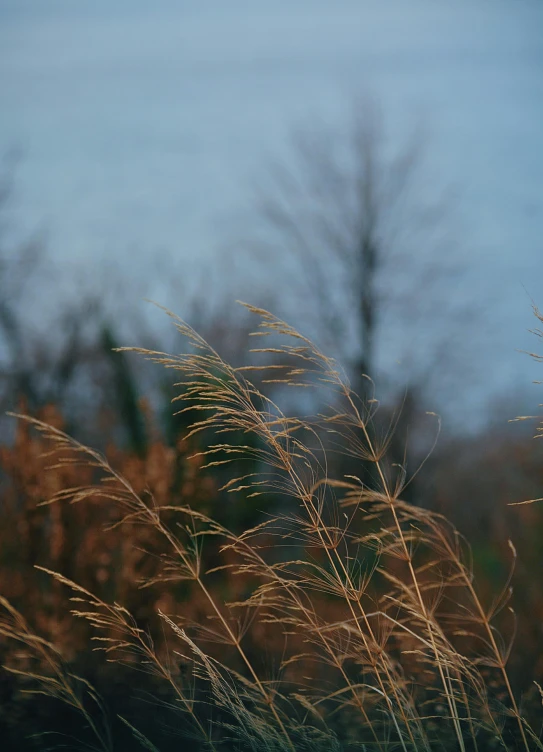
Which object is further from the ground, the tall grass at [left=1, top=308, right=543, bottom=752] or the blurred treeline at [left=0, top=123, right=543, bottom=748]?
the tall grass at [left=1, top=308, right=543, bottom=752]

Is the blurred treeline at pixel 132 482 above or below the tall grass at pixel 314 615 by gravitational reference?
below

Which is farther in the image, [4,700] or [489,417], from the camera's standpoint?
[489,417]

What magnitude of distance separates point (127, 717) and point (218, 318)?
1692 centimetres

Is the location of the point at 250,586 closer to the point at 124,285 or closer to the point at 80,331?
the point at 80,331

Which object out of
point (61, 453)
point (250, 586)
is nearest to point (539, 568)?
point (250, 586)

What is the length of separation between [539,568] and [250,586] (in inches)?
144

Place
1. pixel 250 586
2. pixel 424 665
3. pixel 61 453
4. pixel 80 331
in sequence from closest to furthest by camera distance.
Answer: pixel 424 665 < pixel 61 453 < pixel 250 586 < pixel 80 331

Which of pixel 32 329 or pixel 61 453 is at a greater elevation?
pixel 61 453

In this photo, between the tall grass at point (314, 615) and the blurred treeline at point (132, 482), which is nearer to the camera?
the tall grass at point (314, 615)

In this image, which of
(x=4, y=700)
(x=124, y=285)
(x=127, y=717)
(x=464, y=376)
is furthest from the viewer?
(x=124, y=285)

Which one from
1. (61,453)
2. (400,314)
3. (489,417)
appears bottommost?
(489,417)

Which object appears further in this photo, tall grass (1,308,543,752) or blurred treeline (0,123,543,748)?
blurred treeline (0,123,543,748)

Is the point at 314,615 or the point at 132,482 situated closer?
the point at 314,615

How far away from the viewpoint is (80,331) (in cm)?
1936
